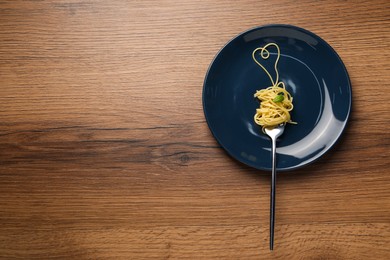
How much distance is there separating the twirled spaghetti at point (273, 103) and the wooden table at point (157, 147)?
0.10 meters

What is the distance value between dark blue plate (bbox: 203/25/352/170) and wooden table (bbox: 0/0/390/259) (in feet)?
0.14

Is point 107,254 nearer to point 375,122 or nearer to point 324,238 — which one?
point 324,238

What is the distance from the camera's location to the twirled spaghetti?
41.5 inches

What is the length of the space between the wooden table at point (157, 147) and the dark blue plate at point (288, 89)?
43 mm

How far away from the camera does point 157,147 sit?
1125 mm

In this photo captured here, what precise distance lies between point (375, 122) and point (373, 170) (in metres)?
0.11

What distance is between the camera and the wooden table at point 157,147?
43.1 inches

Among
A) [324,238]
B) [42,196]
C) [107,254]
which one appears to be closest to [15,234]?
[42,196]

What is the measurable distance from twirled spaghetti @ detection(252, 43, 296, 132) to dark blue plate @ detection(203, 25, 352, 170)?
12 millimetres

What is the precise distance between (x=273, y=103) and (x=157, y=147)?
28 cm

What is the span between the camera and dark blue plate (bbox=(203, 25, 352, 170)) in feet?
3.51

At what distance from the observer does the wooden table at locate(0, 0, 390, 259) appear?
3.59ft

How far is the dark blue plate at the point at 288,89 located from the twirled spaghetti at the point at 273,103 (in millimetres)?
12

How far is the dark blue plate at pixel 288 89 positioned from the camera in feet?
3.51
